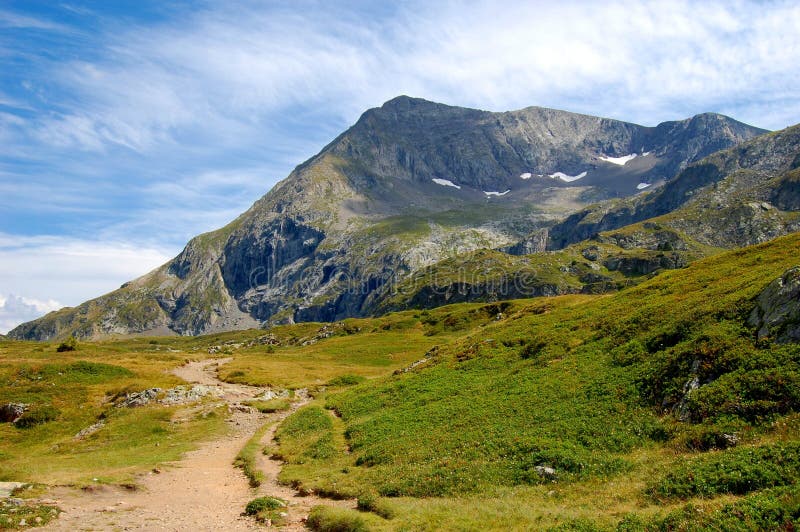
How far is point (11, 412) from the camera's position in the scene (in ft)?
162

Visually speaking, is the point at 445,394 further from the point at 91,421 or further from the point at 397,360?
the point at 397,360

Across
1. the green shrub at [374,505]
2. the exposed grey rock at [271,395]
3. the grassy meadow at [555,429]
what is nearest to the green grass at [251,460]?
the grassy meadow at [555,429]

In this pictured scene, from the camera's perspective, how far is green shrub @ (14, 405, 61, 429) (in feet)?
156

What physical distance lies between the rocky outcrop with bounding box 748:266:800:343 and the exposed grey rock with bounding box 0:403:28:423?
64.6 metres

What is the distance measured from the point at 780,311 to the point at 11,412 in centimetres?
6652

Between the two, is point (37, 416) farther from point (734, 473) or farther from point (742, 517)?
point (742, 517)

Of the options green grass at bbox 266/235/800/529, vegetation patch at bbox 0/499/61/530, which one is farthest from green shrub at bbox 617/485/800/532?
vegetation patch at bbox 0/499/61/530

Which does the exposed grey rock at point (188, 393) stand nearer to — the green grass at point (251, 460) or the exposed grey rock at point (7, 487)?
the green grass at point (251, 460)

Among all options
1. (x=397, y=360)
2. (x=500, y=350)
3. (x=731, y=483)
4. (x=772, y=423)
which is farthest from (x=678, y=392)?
(x=397, y=360)

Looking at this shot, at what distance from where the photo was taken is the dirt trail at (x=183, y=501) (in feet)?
75.6

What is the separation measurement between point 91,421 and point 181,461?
788 inches

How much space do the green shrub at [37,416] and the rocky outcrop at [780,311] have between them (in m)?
61.4

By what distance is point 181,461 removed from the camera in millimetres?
37281

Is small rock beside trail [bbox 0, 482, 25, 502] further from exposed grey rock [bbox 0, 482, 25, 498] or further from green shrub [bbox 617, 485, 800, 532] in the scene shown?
green shrub [bbox 617, 485, 800, 532]
